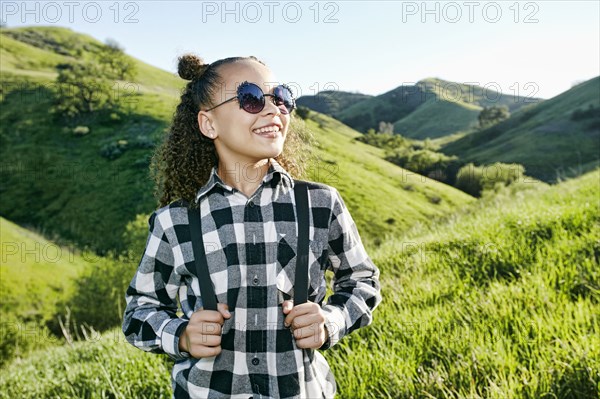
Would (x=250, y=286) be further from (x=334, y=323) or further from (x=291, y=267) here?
(x=334, y=323)

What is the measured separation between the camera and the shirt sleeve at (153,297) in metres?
2.03

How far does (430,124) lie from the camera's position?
16500 cm

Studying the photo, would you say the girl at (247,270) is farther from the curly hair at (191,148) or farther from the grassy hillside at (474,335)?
the grassy hillside at (474,335)

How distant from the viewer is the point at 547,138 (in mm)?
97125

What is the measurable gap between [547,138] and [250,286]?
108m

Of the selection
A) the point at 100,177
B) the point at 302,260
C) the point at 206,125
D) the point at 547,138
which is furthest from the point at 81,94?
the point at 302,260

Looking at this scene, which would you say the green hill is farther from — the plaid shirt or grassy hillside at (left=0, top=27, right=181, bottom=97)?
the plaid shirt

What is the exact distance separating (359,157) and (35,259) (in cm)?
5112

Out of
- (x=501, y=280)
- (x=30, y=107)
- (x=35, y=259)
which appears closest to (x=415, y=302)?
(x=501, y=280)

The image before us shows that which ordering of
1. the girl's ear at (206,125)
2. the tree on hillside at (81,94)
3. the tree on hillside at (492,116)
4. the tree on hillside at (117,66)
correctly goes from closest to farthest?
the girl's ear at (206,125) < the tree on hillside at (81,94) < the tree on hillside at (117,66) < the tree on hillside at (492,116)

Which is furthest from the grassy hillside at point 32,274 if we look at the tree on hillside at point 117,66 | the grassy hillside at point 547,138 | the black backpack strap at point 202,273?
the grassy hillside at point 547,138

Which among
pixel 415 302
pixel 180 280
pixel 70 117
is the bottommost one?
pixel 415 302

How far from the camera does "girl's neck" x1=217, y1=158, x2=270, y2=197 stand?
224cm

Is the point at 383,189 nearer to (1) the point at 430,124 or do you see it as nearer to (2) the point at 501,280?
(2) the point at 501,280
